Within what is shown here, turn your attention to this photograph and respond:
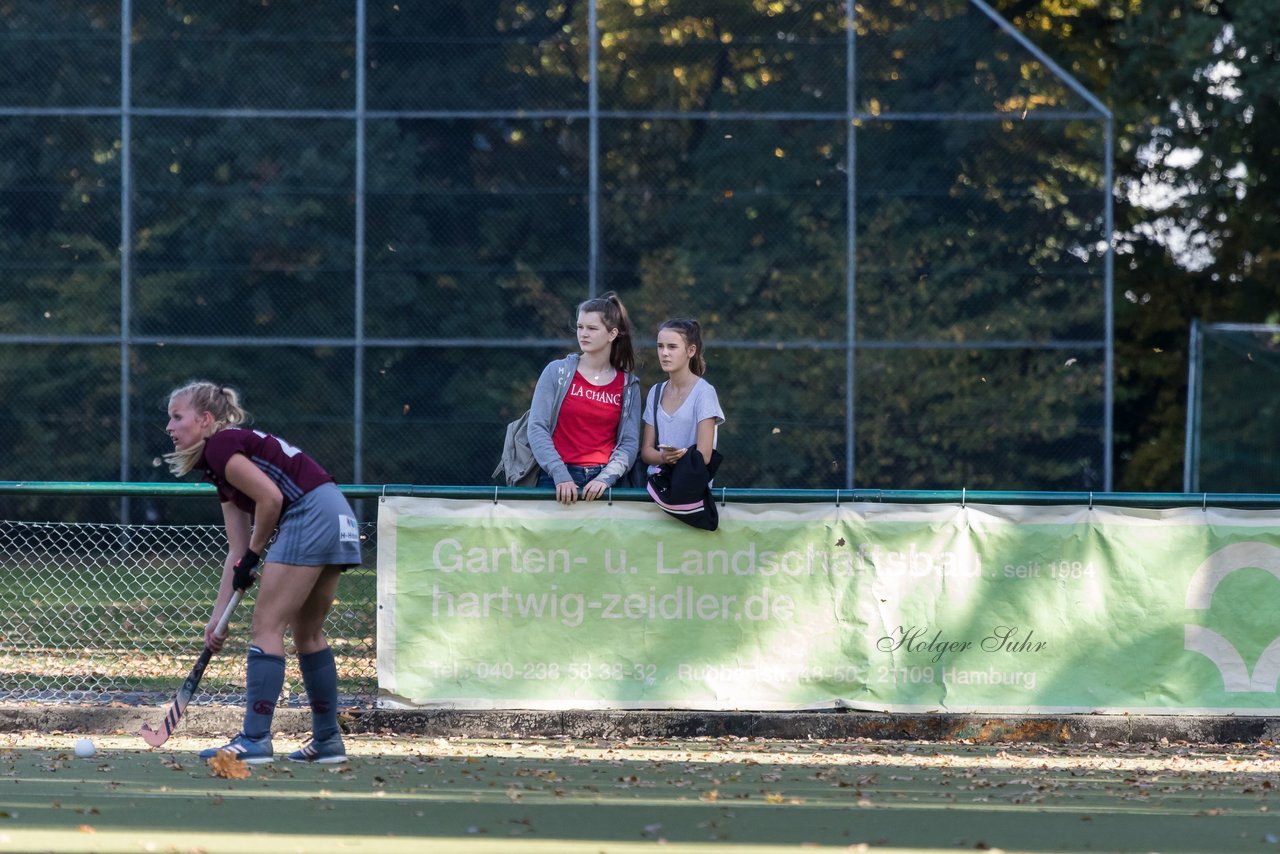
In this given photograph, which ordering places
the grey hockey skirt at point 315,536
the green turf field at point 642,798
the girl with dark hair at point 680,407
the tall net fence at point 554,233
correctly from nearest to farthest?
the green turf field at point 642,798 → the grey hockey skirt at point 315,536 → the girl with dark hair at point 680,407 → the tall net fence at point 554,233

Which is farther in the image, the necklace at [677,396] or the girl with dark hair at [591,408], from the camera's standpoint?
the necklace at [677,396]

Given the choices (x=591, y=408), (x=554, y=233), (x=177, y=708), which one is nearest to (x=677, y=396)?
(x=591, y=408)

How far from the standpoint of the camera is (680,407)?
26.0 ft

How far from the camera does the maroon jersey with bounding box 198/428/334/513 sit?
21.8ft

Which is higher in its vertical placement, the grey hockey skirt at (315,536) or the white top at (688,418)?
the white top at (688,418)

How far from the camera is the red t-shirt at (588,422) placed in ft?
26.0

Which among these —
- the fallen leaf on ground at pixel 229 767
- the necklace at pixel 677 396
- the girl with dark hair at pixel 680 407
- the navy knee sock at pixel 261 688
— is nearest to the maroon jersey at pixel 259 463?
the navy knee sock at pixel 261 688

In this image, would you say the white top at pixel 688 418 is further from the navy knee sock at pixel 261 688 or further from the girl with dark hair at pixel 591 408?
the navy knee sock at pixel 261 688

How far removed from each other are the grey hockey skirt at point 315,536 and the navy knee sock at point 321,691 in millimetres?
438

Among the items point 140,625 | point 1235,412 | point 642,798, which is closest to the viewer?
point 642,798

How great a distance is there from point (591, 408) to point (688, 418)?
434 millimetres

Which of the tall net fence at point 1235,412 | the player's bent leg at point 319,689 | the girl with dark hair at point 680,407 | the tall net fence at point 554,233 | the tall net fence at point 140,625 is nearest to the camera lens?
the player's bent leg at point 319,689

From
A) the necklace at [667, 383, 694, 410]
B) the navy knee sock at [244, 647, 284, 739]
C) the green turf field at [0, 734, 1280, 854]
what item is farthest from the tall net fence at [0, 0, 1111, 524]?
the navy knee sock at [244, 647, 284, 739]

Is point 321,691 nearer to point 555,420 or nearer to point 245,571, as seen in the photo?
point 245,571
